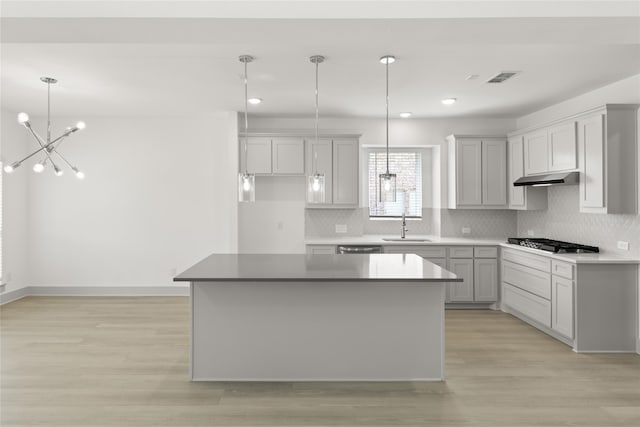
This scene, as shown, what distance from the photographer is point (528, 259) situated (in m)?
5.12

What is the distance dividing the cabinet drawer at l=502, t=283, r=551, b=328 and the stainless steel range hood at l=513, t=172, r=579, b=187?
4.15 feet

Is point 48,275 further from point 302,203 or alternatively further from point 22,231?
point 302,203

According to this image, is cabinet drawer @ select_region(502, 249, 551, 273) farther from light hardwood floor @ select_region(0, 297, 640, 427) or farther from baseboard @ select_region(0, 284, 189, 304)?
baseboard @ select_region(0, 284, 189, 304)

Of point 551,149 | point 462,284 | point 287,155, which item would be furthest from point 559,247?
point 287,155

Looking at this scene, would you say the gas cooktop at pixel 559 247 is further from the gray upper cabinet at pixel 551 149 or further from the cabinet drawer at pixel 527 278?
the gray upper cabinet at pixel 551 149

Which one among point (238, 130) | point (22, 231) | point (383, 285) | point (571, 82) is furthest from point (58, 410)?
point (571, 82)

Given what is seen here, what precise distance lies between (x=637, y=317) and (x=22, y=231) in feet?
25.5

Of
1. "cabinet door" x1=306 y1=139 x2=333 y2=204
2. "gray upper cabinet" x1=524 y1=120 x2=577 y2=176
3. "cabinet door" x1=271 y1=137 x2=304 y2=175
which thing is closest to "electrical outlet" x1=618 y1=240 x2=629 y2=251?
"gray upper cabinet" x1=524 y1=120 x2=577 y2=176

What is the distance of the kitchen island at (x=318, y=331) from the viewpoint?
11.7 feet

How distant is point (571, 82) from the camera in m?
4.65

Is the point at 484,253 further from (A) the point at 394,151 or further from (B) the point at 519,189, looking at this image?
(A) the point at 394,151

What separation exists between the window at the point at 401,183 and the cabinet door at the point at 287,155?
125cm

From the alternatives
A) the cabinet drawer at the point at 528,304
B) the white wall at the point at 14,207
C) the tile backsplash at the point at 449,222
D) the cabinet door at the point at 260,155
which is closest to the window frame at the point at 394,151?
the tile backsplash at the point at 449,222

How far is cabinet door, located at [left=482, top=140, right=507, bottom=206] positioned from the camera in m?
6.16
